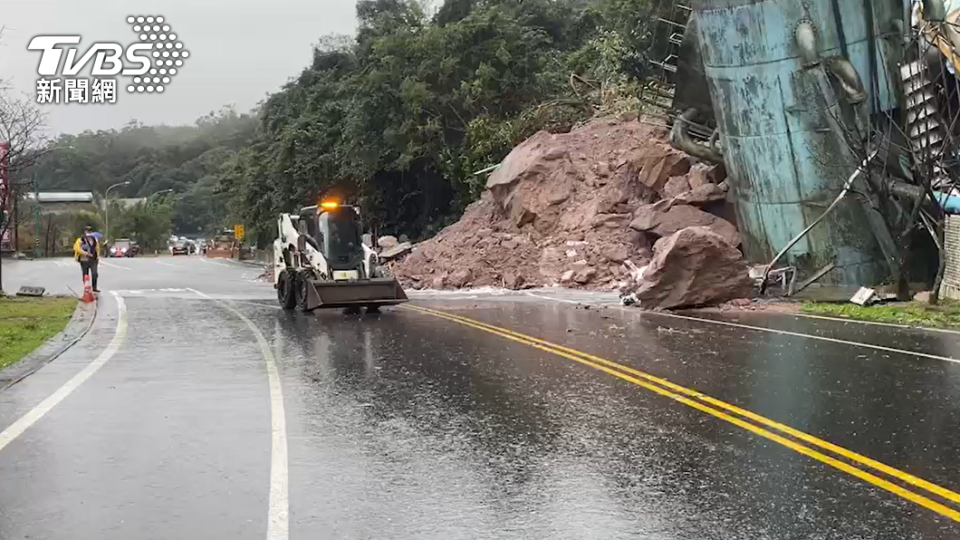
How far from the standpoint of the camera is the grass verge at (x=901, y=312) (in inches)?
672

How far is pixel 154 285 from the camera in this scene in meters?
32.3

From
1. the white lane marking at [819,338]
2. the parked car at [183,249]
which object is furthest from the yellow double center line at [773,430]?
the parked car at [183,249]

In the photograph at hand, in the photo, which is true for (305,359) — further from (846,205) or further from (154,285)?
(154,285)

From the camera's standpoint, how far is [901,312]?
60.6ft

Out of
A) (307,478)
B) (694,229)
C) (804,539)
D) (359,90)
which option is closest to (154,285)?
(359,90)

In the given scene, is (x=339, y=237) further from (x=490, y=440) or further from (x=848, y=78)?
(x=490, y=440)

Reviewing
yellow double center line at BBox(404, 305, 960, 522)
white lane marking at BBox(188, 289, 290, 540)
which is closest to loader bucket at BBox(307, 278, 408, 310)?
yellow double center line at BBox(404, 305, 960, 522)

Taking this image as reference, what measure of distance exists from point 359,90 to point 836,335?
3255cm

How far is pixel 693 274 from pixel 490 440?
45.3 ft

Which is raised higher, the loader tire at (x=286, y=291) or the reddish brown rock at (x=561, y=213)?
the reddish brown rock at (x=561, y=213)

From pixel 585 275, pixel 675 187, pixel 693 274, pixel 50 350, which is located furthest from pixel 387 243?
pixel 50 350

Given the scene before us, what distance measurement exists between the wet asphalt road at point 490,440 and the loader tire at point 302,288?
6.33 metres

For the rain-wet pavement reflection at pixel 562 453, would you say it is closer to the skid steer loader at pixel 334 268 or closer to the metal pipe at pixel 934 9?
the skid steer loader at pixel 334 268

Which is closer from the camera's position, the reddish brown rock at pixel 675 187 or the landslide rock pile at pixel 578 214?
the landslide rock pile at pixel 578 214
